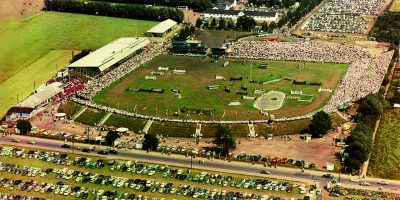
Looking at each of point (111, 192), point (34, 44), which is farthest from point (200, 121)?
point (34, 44)

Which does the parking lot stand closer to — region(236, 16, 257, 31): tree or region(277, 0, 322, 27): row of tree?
region(236, 16, 257, 31): tree

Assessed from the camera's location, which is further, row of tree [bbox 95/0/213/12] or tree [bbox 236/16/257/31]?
row of tree [bbox 95/0/213/12]

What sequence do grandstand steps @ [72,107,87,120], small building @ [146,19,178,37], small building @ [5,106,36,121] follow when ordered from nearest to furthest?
small building @ [5,106,36,121] < grandstand steps @ [72,107,87,120] < small building @ [146,19,178,37]

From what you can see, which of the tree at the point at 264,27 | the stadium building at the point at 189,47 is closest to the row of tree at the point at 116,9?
the tree at the point at 264,27

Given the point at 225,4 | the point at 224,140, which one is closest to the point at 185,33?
the point at 225,4

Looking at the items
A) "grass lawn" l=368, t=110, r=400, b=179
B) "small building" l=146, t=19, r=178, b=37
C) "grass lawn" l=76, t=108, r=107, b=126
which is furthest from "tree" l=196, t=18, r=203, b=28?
"grass lawn" l=368, t=110, r=400, b=179

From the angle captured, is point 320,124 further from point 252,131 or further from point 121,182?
point 121,182
